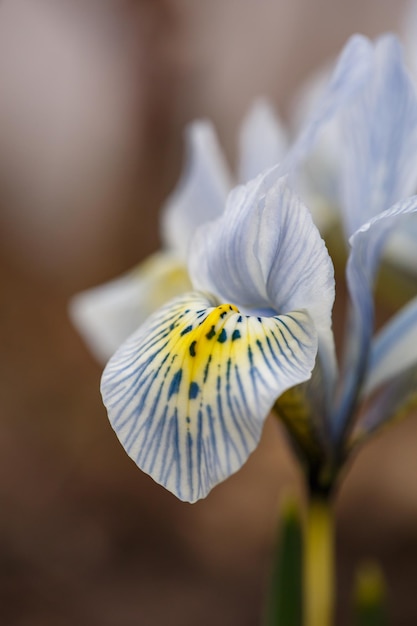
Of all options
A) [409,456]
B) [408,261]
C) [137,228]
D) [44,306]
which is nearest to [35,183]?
[137,228]

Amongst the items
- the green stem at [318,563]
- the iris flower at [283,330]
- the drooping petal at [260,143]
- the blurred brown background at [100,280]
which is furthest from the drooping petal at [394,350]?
the blurred brown background at [100,280]

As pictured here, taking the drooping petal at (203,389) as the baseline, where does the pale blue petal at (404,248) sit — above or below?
below

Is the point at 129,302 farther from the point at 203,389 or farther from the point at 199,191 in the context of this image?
the point at 203,389

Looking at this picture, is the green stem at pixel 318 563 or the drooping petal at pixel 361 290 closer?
the drooping petal at pixel 361 290

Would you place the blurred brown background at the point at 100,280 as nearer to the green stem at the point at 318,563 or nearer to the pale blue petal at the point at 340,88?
the green stem at the point at 318,563

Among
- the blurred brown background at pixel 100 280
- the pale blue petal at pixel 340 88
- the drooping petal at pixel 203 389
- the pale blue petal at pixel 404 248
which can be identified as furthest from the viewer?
the blurred brown background at pixel 100 280

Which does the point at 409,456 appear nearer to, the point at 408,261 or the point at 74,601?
the point at 74,601

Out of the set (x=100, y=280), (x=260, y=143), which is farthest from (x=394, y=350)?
(x=100, y=280)
